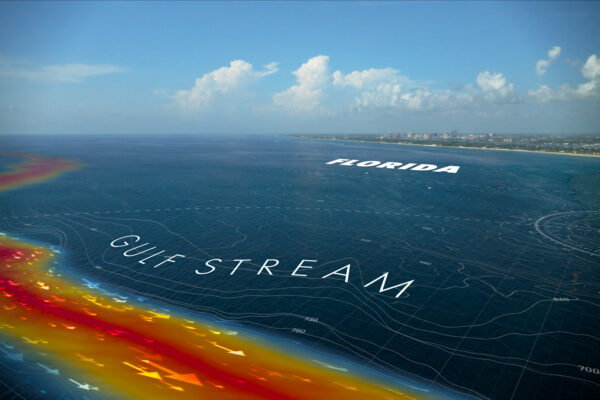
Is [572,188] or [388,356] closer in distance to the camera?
[388,356]

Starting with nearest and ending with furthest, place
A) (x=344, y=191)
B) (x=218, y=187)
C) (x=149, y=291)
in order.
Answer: (x=149, y=291), (x=344, y=191), (x=218, y=187)

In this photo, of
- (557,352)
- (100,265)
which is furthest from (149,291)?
(557,352)

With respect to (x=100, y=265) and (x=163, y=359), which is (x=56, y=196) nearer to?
(x=100, y=265)
